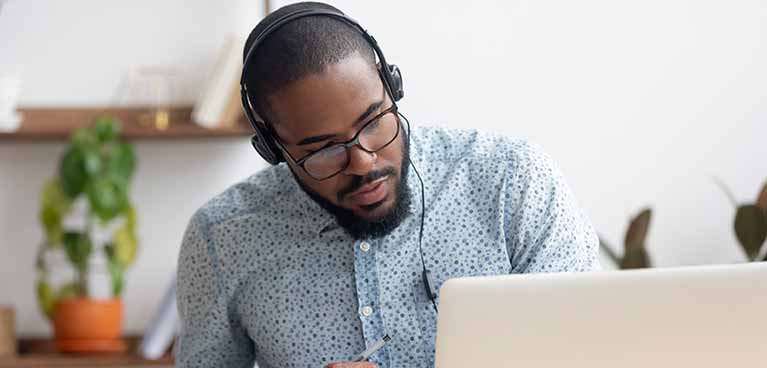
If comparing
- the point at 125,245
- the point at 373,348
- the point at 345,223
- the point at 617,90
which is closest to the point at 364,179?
the point at 345,223

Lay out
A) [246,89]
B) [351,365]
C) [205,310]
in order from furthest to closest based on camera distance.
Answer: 1. [205,310]
2. [246,89]
3. [351,365]

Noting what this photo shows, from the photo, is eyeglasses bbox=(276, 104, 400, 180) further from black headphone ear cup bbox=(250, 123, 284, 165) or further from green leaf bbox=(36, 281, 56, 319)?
green leaf bbox=(36, 281, 56, 319)

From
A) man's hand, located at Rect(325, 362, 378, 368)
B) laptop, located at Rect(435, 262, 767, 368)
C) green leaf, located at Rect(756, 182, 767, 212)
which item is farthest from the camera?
green leaf, located at Rect(756, 182, 767, 212)

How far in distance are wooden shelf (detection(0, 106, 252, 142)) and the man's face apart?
1426 mm

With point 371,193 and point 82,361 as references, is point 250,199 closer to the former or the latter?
point 371,193

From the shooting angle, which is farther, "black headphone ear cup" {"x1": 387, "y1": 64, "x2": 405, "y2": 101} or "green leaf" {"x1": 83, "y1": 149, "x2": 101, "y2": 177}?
"green leaf" {"x1": 83, "y1": 149, "x2": 101, "y2": 177}

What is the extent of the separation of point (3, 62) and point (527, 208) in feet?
6.37

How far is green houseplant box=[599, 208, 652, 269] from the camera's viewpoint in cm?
265

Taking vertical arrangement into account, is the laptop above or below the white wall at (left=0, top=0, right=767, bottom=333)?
above

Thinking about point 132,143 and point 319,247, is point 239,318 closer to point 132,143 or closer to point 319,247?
point 319,247

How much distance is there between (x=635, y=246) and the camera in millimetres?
2693

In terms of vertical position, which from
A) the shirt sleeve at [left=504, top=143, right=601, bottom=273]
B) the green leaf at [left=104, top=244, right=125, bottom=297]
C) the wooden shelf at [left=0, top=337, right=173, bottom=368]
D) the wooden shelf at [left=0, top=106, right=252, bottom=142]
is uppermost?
the shirt sleeve at [left=504, top=143, right=601, bottom=273]

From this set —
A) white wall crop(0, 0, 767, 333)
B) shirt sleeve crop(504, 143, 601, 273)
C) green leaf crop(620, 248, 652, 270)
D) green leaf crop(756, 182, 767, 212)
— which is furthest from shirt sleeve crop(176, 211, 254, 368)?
green leaf crop(756, 182, 767, 212)

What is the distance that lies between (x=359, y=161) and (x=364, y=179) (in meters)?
0.04
